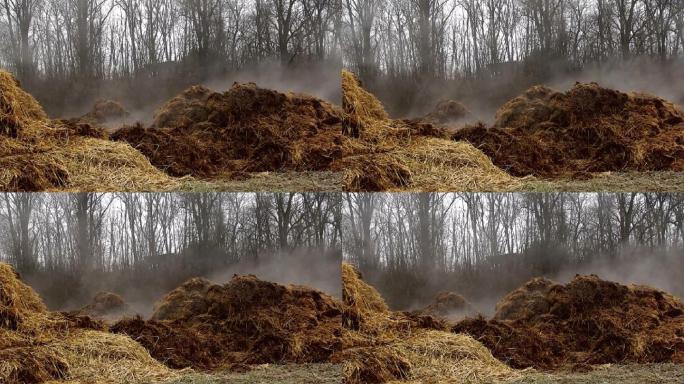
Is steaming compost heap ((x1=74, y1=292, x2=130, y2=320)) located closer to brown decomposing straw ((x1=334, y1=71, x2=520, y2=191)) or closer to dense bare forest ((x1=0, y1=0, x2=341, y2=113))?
dense bare forest ((x1=0, y1=0, x2=341, y2=113))

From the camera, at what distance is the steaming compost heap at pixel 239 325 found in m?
7.27

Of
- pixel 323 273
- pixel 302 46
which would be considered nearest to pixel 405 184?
pixel 323 273

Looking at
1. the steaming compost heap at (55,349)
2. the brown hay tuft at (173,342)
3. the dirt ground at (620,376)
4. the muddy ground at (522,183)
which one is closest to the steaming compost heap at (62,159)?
the muddy ground at (522,183)

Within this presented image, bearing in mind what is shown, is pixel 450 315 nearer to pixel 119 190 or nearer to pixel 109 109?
pixel 119 190

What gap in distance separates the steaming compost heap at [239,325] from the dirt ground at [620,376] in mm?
1961

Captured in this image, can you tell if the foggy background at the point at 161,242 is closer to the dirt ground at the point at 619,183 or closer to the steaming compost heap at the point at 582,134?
the steaming compost heap at the point at 582,134

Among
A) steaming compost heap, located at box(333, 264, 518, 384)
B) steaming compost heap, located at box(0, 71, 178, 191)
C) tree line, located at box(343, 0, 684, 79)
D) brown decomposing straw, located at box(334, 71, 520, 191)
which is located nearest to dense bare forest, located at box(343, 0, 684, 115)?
tree line, located at box(343, 0, 684, 79)

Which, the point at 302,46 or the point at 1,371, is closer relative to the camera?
the point at 1,371

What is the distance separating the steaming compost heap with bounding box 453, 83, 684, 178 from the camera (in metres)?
7.13

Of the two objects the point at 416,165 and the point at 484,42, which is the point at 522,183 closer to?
the point at 416,165

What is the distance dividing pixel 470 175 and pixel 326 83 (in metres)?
1.67

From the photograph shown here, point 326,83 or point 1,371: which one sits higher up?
point 326,83

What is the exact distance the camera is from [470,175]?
7129 millimetres

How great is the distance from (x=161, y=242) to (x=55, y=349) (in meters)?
1.40
